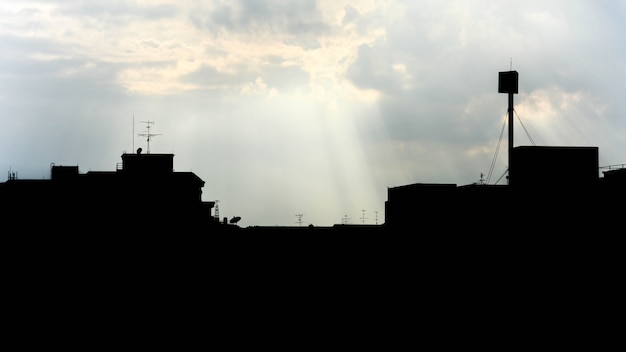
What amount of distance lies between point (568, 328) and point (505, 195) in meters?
13.0

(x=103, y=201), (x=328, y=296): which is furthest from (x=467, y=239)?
(x=103, y=201)

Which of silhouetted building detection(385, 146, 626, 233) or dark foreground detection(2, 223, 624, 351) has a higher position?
silhouetted building detection(385, 146, 626, 233)

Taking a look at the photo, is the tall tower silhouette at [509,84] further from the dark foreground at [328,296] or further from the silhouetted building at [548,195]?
the dark foreground at [328,296]

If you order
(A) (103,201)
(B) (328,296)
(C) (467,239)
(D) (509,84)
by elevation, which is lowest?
(B) (328,296)

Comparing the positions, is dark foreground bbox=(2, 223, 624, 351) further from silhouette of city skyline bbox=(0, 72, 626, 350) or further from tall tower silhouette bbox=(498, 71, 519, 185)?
tall tower silhouette bbox=(498, 71, 519, 185)

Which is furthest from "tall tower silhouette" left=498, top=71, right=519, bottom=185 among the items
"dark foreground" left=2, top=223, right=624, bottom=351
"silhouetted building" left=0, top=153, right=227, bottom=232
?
"silhouetted building" left=0, top=153, right=227, bottom=232

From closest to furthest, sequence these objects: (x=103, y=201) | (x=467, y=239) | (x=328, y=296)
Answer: (x=103, y=201) → (x=467, y=239) → (x=328, y=296)

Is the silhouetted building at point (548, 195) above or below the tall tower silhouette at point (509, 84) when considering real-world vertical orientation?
below

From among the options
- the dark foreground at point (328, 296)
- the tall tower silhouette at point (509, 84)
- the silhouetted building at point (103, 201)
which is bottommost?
the dark foreground at point (328, 296)

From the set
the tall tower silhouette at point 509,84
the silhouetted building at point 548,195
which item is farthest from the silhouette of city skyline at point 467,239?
the tall tower silhouette at point 509,84

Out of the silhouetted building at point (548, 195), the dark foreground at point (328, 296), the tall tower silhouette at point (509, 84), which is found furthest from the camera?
the tall tower silhouette at point (509, 84)

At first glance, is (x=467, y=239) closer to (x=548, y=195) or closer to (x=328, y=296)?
(x=548, y=195)

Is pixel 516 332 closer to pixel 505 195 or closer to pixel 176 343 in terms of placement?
pixel 505 195

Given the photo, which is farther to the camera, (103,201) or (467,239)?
(467,239)
